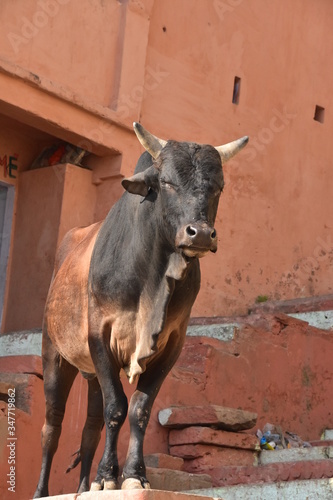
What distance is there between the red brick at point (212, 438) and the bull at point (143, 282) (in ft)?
11.2

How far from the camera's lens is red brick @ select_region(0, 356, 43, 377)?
9.80 meters

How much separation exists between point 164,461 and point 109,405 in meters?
3.73

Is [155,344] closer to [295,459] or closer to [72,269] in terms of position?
[72,269]

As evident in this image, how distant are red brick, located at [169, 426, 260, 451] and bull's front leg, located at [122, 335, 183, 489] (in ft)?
12.7

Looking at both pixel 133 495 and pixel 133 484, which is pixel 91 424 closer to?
pixel 133 484

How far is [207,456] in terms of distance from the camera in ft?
33.7

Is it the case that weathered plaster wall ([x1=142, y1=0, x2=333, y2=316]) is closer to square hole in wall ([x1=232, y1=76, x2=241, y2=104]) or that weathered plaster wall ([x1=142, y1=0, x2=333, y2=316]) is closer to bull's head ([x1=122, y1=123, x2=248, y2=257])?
square hole in wall ([x1=232, y1=76, x2=241, y2=104])

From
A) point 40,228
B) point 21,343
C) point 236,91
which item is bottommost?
point 21,343

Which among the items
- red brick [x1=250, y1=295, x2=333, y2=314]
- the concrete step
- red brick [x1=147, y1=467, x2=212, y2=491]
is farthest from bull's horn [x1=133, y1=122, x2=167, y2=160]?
red brick [x1=250, y1=295, x2=333, y2=314]

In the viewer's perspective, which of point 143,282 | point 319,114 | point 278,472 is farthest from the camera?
point 319,114

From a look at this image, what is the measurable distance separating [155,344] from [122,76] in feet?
26.6

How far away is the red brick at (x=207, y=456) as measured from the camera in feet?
33.5

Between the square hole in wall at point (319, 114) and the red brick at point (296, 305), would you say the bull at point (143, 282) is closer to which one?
the red brick at point (296, 305)

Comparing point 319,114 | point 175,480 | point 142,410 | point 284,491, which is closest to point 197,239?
point 142,410
